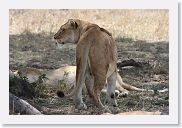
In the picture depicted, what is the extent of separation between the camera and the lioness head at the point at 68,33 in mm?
9531

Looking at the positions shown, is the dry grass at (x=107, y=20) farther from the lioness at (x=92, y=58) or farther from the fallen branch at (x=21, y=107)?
the fallen branch at (x=21, y=107)

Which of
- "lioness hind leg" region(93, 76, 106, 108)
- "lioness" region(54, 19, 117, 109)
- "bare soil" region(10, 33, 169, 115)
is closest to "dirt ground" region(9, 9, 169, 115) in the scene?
"bare soil" region(10, 33, 169, 115)

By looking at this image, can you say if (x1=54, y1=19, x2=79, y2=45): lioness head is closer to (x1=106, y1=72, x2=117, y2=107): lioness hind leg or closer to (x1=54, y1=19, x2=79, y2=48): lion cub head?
(x1=54, y1=19, x2=79, y2=48): lion cub head

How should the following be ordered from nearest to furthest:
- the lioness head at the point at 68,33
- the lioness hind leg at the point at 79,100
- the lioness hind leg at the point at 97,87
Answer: the lioness hind leg at the point at 97,87 < the lioness hind leg at the point at 79,100 < the lioness head at the point at 68,33

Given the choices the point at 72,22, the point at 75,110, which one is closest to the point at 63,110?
the point at 75,110

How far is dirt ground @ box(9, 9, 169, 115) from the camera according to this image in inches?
377

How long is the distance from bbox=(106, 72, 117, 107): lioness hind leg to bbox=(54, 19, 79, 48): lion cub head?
0.52 metres

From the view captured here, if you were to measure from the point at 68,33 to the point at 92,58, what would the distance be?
47 centimetres

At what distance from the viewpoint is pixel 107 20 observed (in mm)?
9695

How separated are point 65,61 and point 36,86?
0.40 metres
